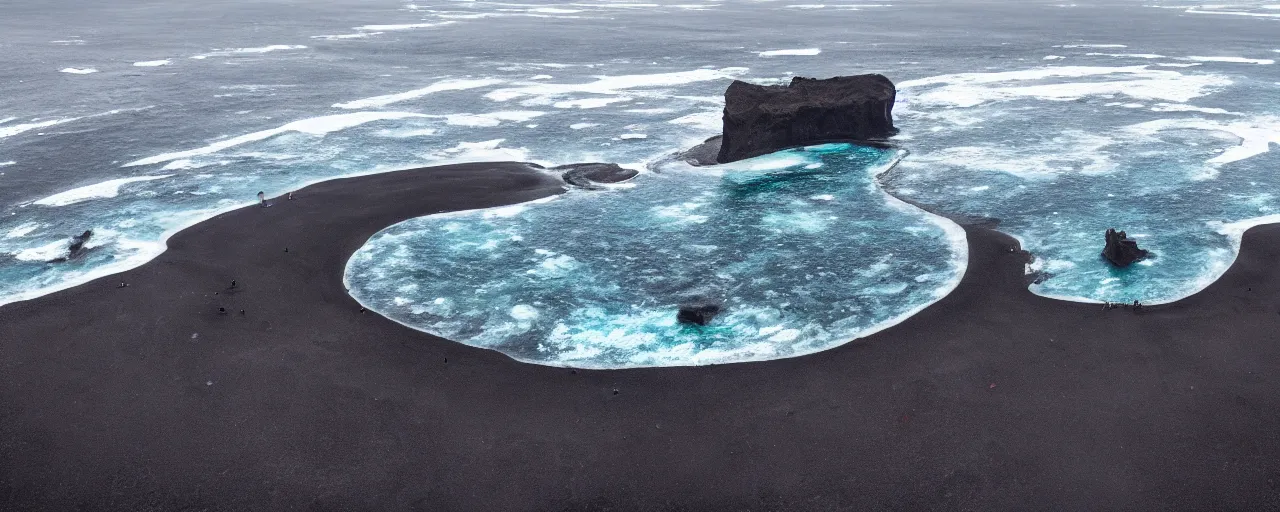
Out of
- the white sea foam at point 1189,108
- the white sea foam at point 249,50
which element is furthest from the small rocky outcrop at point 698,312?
the white sea foam at point 249,50

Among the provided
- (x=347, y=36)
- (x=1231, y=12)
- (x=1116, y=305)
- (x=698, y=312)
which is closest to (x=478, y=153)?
(x=698, y=312)

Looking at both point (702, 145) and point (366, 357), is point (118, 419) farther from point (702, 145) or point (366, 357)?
point (702, 145)

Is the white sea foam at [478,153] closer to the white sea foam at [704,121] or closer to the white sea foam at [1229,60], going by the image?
the white sea foam at [704,121]

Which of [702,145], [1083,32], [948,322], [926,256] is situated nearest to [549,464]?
[948,322]

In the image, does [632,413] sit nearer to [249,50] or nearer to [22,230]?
[22,230]

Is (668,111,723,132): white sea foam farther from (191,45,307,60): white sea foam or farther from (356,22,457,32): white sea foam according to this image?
(356,22,457,32): white sea foam

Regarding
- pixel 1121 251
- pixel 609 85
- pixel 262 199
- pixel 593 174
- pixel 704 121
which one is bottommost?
pixel 1121 251

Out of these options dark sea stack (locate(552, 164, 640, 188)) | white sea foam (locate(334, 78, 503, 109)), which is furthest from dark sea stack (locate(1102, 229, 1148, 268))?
white sea foam (locate(334, 78, 503, 109))
